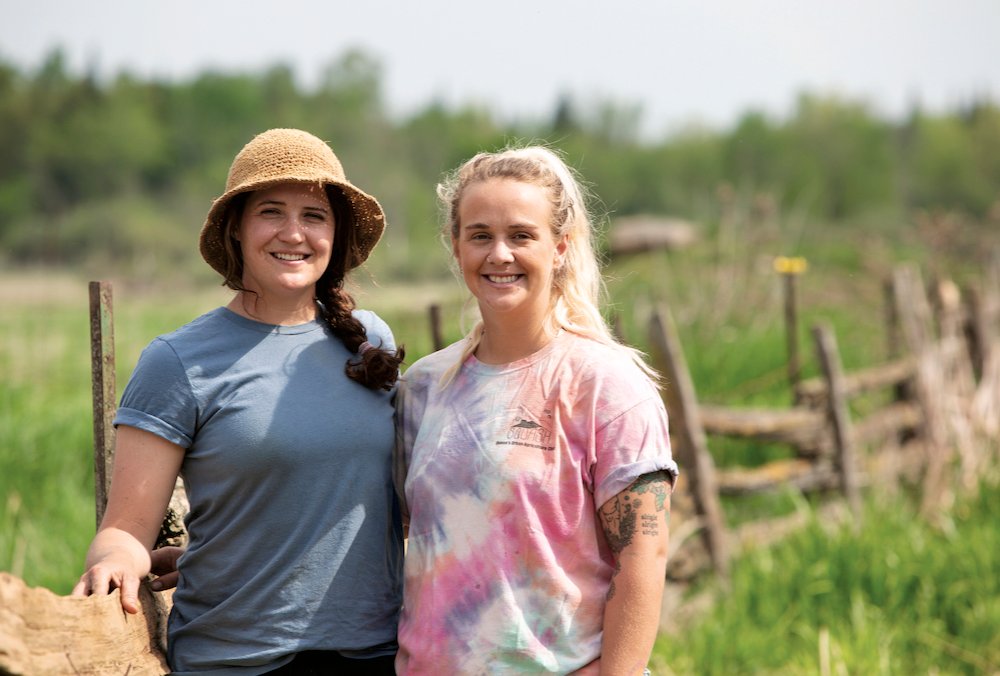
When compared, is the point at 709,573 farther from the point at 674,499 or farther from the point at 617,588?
the point at 617,588

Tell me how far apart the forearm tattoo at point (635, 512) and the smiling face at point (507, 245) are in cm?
47

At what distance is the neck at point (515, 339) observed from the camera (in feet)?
7.79

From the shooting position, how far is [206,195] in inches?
2004

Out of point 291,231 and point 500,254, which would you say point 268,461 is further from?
point 500,254

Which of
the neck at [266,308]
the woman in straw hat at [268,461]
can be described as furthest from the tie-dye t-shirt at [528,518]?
the neck at [266,308]

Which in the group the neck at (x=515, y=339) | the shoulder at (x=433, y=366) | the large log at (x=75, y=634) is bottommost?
the large log at (x=75, y=634)

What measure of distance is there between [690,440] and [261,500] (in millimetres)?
4163

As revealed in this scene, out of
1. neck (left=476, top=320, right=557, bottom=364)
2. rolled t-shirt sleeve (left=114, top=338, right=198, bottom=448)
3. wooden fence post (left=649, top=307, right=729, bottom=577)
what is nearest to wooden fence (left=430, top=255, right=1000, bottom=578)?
wooden fence post (left=649, top=307, right=729, bottom=577)

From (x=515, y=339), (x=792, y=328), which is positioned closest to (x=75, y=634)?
(x=515, y=339)

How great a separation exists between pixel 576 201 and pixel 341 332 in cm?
65

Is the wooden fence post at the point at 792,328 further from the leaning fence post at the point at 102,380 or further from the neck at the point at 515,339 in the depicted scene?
the leaning fence post at the point at 102,380

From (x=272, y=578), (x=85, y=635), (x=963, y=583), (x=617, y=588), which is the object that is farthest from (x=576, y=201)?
(x=963, y=583)

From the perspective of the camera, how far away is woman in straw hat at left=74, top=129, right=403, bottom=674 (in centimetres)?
222

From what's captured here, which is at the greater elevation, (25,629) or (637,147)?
(637,147)
